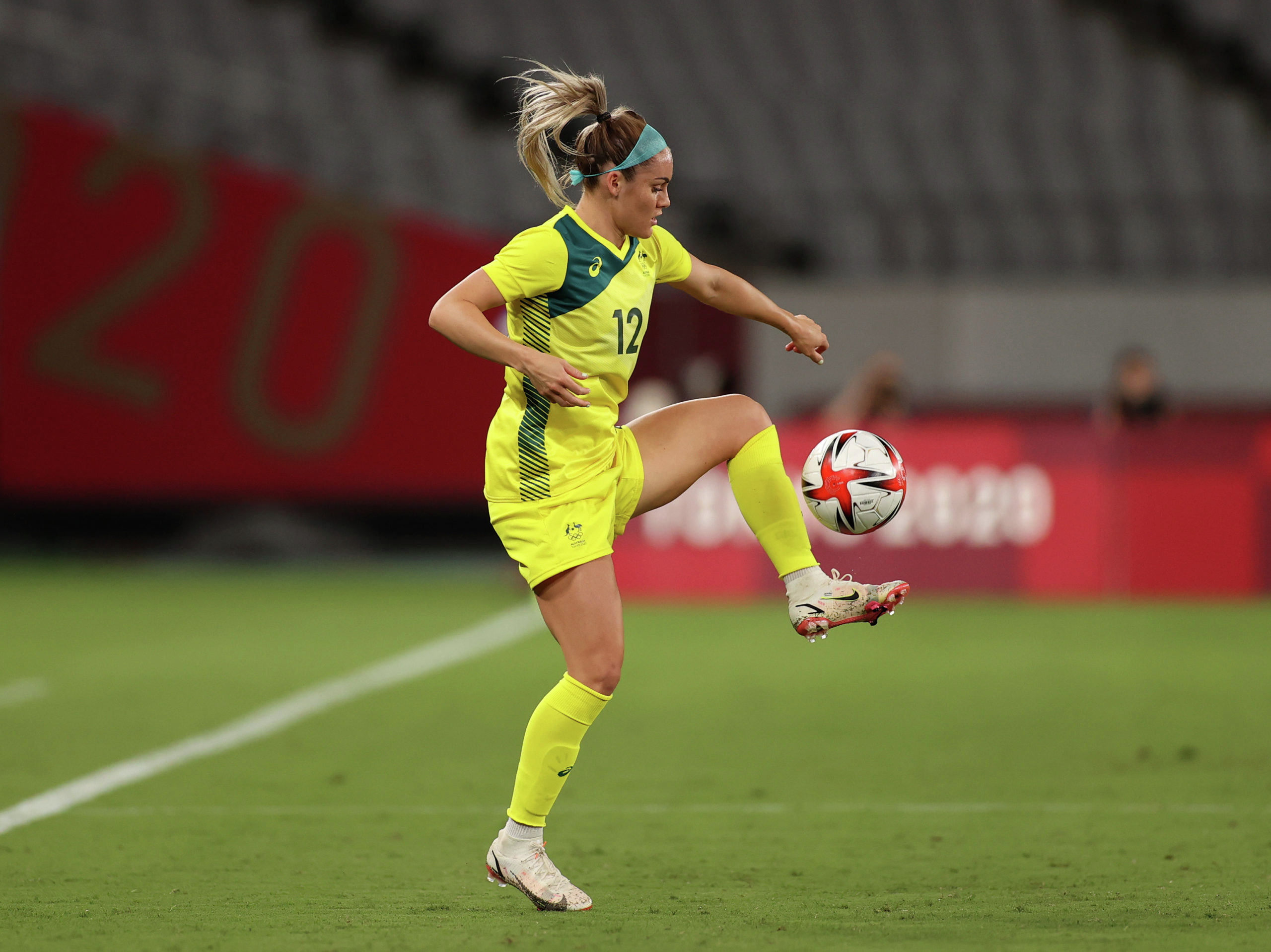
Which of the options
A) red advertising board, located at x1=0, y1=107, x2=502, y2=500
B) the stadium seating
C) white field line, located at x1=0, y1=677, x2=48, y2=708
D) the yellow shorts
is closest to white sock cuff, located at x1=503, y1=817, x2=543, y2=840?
the yellow shorts

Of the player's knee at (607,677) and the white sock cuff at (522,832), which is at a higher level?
the player's knee at (607,677)

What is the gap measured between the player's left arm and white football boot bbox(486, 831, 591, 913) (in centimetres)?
157

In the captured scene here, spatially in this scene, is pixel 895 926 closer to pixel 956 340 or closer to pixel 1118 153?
pixel 956 340

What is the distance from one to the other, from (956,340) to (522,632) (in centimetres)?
766

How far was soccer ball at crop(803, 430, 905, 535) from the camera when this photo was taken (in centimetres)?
495

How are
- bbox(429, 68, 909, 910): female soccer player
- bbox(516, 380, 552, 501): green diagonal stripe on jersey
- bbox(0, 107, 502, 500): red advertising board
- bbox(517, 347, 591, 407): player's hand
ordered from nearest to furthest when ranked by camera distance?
bbox(517, 347, 591, 407): player's hand < bbox(429, 68, 909, 910): female soccer player < bbox(516, 380, 552, 501): green diagonal stripe on jersey < bbox(0, 107, 502, 500): red advertising board

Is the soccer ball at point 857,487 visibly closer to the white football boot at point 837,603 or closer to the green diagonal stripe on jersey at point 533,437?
the white football boot at point 837,603

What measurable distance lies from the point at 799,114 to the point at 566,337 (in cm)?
1606

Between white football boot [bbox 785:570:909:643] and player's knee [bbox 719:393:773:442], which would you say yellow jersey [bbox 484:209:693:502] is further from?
white football boot [bbox 785:570:909:643]

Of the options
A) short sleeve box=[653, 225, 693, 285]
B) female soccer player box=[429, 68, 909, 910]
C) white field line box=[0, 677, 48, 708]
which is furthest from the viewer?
white field line box=[0, 677, 48, 708]

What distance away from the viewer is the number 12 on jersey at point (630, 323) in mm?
4602

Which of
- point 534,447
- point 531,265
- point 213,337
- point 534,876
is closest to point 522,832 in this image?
point 534,876

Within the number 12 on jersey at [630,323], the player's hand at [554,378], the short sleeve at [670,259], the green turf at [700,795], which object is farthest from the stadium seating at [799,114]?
the player's hand at [554,378]

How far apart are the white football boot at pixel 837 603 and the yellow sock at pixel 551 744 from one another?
0.58 metres
